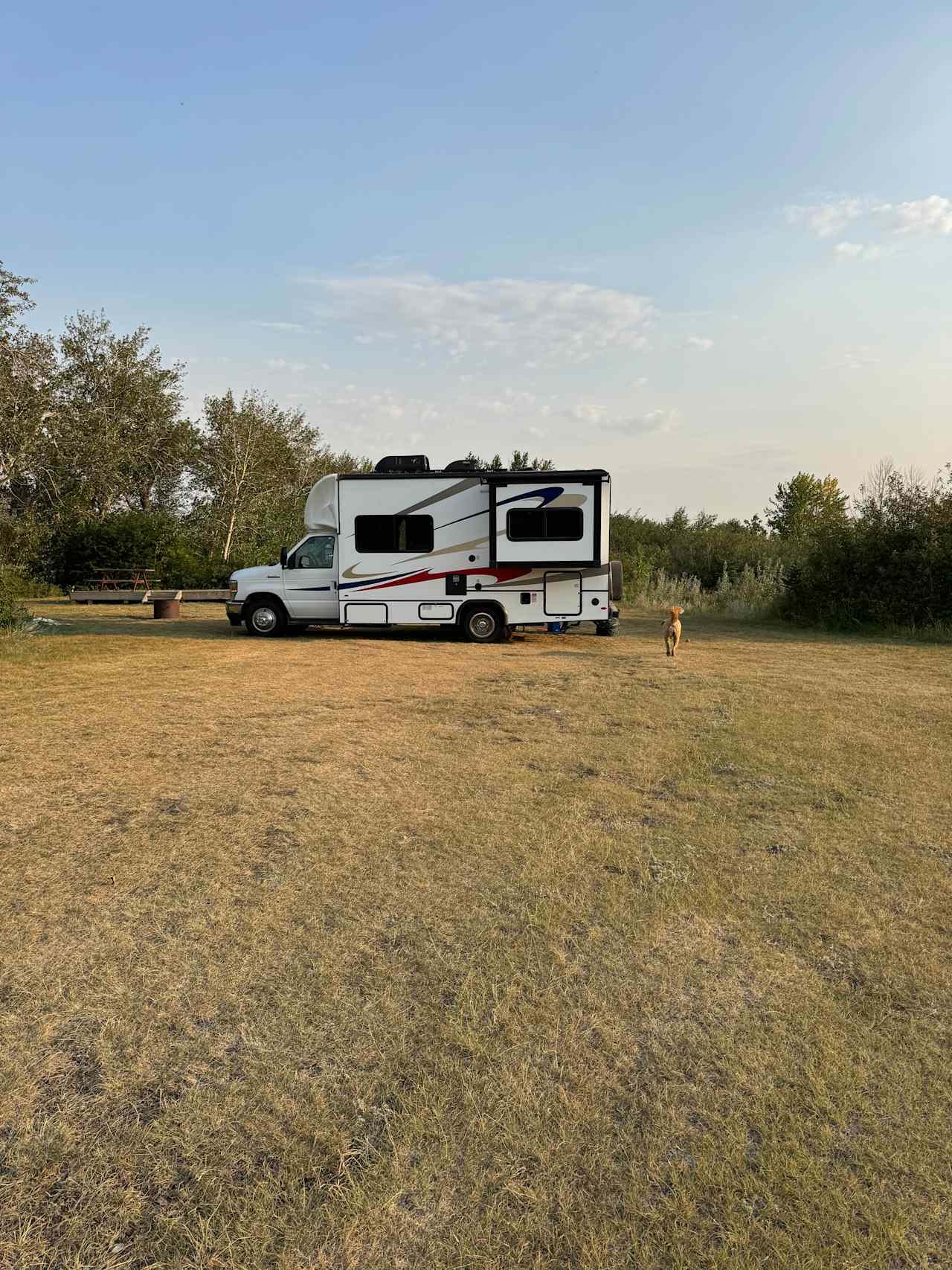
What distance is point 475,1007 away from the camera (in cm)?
296

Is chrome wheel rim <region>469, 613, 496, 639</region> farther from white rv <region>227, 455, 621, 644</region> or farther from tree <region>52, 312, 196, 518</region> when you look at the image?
tree <region>52, 312, 196, 518</region>

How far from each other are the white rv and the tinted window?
0.8 inches

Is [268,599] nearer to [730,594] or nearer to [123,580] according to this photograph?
[730,594]

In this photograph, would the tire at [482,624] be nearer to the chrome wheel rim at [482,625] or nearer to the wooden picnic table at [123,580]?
the chrome wheel rim at [482,625]

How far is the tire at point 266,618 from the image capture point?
14.5 m

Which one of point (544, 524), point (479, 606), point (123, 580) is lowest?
point (479, 606)

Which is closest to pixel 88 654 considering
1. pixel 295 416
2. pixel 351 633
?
pixel 351 633

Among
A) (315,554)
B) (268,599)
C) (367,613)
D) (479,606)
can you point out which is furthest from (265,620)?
(479,606)

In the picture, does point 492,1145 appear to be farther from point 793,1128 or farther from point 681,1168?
point 793,1128

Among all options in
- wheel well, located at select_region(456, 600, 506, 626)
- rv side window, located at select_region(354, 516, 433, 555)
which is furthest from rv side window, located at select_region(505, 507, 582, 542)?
rv side window, located at select_region(354, 516, 433, 555)

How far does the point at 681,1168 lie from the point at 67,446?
31612 millimetres

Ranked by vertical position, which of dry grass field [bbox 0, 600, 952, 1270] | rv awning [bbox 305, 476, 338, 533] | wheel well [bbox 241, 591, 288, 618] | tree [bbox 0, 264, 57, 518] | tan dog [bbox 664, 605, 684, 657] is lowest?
dry grass field [bbox 0, 600, 952, 1270]

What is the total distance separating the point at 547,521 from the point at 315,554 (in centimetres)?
407

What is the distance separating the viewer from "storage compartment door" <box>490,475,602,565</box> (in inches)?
506
